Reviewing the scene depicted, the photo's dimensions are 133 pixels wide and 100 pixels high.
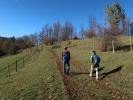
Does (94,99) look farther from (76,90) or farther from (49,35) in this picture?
(49,35)

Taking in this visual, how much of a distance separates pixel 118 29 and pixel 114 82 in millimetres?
36109

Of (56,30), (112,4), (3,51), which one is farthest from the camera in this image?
(56,30)

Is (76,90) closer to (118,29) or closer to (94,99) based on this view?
(94,99)

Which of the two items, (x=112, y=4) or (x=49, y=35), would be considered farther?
(x=49, y=35)

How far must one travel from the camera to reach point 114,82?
1747 cm

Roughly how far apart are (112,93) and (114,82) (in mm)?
3821

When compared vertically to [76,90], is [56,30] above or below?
above

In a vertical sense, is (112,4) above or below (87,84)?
above

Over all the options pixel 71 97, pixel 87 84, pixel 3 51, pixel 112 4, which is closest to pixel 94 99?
pixel 71 97

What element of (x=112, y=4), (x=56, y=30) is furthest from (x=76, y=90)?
(x=56, y=30)

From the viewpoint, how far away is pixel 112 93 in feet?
45.1

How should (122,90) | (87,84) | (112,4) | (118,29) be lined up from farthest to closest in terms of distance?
(112,4) < (118,29) < (87,84) < (122,90)

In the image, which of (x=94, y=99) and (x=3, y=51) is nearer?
(x=94, y=99)

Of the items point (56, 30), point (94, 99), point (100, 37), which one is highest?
point (56, 30)
